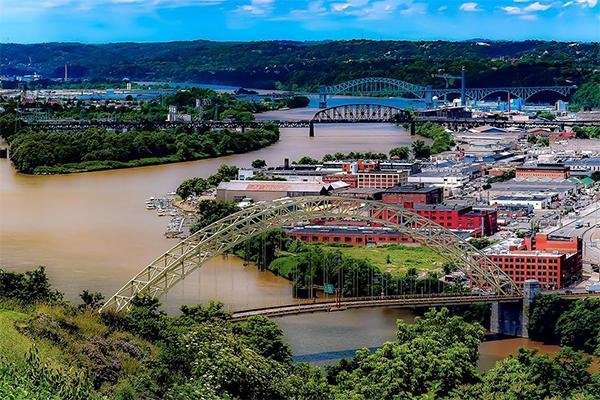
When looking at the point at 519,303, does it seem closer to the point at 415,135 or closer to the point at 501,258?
the point at 501,258

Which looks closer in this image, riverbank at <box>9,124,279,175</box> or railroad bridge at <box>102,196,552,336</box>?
railroad bridge at <box>102,196,552,336</box>

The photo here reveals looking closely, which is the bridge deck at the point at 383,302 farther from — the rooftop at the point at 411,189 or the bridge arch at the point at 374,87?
the bridge arch at the point at 374,87

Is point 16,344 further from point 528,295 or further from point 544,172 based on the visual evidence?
point 544,172

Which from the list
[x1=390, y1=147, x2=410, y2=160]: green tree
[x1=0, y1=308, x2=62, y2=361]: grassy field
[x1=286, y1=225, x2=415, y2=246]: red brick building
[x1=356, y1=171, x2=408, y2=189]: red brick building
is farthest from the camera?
[x1=390, y1=147, x2=410, y2=160]: green tree

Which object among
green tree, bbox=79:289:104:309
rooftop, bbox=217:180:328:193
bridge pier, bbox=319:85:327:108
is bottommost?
green tree, bbox=79:289:104:309

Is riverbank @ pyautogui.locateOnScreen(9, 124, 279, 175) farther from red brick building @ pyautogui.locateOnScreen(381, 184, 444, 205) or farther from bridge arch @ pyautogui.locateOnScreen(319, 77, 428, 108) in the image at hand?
bridge arch @ pyautogui.locateOnScreen(319, 77, 428, 108)

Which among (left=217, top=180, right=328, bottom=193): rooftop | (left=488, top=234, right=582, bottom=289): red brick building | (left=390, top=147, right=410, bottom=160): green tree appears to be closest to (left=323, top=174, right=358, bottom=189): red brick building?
(left=217, top=180, right=328, bottom=193): rooftop

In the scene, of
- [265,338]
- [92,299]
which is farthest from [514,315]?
[92,299]
